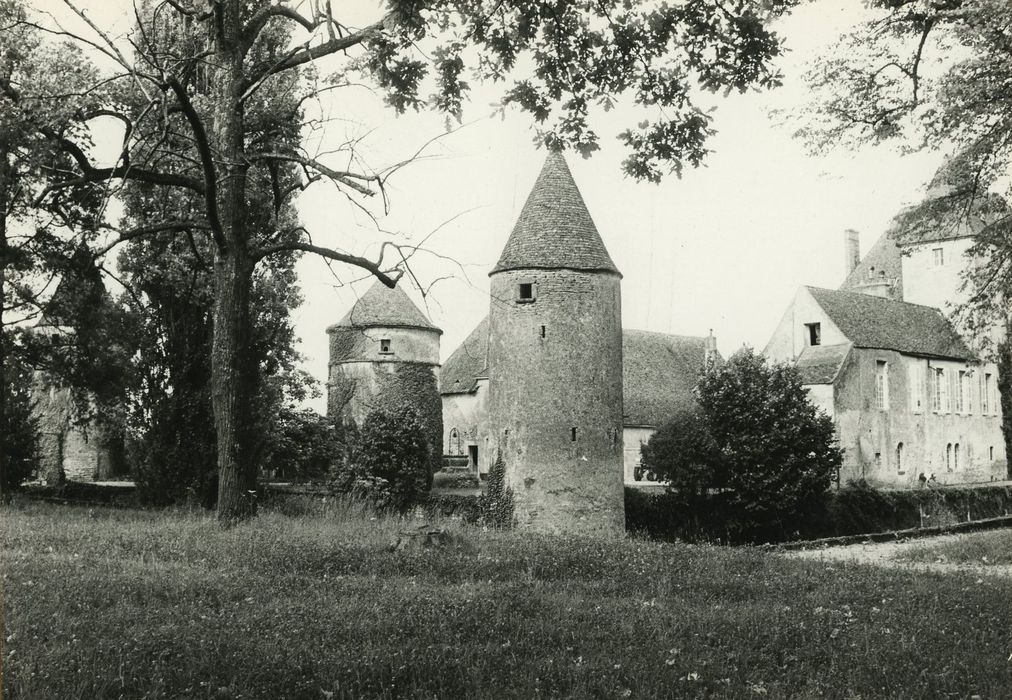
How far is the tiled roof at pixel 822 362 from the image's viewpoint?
36.0 m

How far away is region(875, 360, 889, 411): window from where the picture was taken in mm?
37688

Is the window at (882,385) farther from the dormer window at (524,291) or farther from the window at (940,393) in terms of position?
the dormer window at (524,291)

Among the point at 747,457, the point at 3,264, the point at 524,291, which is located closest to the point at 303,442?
the point at 524,291

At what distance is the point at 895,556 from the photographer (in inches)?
724

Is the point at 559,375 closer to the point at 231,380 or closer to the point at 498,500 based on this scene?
the point at 498,500

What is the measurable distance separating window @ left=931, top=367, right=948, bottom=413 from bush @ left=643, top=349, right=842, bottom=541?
1564 centimetres

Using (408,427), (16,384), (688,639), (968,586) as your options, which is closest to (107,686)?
(688,639)

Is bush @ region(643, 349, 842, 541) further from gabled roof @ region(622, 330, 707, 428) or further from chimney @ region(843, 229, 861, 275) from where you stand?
chimney @ region(843, 229, 861, 275)

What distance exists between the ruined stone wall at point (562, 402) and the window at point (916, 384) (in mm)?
20936

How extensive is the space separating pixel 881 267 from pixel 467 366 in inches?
939

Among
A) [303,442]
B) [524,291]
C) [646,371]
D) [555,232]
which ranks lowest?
[303,442]

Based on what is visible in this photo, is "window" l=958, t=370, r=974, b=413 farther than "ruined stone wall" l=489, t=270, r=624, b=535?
Yes

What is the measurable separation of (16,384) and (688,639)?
1939cm

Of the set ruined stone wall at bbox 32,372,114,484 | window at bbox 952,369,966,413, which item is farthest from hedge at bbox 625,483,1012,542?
ruined stone wall at bbox 32,372,114,484
